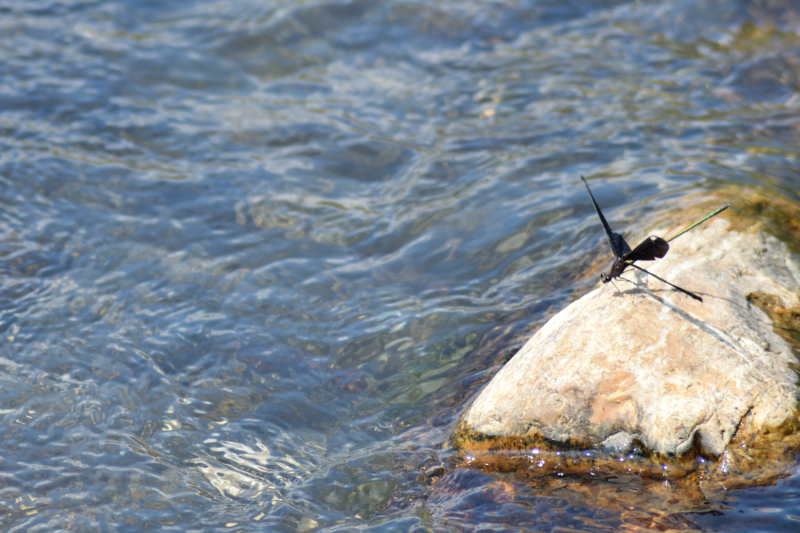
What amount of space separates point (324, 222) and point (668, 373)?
334 cm

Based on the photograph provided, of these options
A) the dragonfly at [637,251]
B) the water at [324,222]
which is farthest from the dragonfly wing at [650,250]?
the water at [324,222]

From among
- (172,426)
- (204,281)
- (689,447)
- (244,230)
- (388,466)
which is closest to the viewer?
(689,447)

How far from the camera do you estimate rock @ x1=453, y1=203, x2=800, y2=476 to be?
3.00 metres

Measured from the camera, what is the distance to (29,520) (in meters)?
3.26

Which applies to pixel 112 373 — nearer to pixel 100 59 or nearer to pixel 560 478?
pixel 560 478


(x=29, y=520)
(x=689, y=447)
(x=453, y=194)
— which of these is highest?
(x=453, y=194)

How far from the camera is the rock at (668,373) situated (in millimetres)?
3000

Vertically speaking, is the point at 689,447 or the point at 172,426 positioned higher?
the point at 689,447

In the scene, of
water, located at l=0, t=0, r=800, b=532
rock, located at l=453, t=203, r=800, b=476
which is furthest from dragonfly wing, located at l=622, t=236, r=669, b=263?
water, located at l=0, t=0, r=800, b=532

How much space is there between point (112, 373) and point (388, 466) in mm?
1951

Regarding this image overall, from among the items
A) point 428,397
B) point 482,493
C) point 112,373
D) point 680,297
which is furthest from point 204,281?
point 680,297

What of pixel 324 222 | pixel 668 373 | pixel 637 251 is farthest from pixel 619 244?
pixel 324 222

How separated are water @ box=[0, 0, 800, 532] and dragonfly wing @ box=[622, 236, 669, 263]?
3.29 feet

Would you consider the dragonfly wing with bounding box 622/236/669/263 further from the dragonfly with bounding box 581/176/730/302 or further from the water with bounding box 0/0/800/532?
the water with bounding box 0/0/800/532
